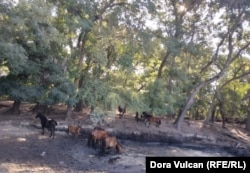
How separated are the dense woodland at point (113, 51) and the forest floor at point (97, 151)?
1239 millimetres

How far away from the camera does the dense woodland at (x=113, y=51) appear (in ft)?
43.6

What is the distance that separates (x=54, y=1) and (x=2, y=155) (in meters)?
7.83

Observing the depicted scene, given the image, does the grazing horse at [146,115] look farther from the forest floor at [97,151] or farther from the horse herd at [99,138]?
the horse herd at [99,138]

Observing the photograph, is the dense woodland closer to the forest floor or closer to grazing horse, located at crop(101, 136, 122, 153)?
the forest floor

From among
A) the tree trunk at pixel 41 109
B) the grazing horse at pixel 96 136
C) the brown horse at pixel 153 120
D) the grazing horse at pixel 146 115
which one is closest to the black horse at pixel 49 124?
the grazing horse at pixel 96 136

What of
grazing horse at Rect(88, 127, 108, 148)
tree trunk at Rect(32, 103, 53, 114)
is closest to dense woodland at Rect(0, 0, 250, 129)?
tree trunk at Rect(32, 103, 53, 114)

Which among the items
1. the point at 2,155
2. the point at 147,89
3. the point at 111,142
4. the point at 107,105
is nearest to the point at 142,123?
the point at 147,89

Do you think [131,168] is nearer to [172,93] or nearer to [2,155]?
[2,155]

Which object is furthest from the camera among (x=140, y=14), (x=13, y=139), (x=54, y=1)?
(x=140, y=14)

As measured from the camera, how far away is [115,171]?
1163 cm

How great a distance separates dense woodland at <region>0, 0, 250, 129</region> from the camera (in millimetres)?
13297

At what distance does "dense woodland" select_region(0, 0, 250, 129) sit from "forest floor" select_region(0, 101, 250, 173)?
48.8 inches

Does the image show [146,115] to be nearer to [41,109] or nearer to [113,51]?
[113,51]

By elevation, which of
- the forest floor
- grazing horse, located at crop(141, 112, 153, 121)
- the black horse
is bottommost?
the forest floor
